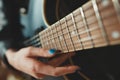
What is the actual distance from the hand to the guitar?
0.03 meters

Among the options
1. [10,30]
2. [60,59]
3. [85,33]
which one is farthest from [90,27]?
[10,30]

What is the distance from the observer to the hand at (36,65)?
0.61m

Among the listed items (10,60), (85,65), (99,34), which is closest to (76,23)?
(99,34)

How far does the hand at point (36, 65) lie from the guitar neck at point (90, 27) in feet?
0.21

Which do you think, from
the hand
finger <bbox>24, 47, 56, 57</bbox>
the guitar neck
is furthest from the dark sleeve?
the guitar neck

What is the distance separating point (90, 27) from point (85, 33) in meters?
0.02

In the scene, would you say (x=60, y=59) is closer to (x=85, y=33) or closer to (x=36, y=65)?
(x=36, y=65)

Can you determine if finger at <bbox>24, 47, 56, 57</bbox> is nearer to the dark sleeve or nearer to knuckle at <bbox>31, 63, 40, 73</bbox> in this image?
knuckle at <bbox>31, 63, 40, 73</bbox>

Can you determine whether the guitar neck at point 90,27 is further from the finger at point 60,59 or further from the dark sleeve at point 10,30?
the dark sleeve at point 10,30

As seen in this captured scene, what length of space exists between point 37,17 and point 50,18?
8 centimetres

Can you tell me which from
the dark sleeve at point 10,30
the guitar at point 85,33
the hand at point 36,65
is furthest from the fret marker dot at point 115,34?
the dark sleeve at point 10,30

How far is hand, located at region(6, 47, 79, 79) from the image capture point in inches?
24.1

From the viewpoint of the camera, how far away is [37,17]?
27.4 inches

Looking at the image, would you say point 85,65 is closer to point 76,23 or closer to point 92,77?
point 92,77
